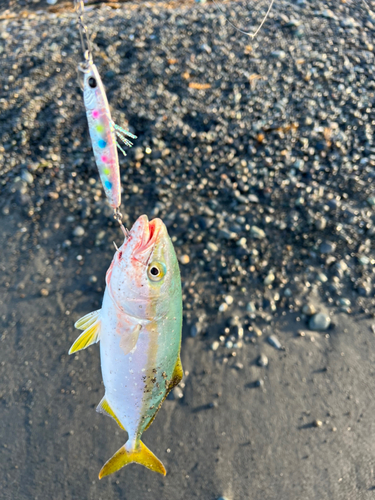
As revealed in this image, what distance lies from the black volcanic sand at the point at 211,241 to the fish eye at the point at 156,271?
2.38 meters

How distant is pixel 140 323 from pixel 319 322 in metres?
3.27

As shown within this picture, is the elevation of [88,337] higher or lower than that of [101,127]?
lower

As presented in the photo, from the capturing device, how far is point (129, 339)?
8.26ft

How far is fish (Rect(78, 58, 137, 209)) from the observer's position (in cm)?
220

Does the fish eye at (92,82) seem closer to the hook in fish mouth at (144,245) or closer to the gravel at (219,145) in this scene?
the hook in fish mouth at (144,245)

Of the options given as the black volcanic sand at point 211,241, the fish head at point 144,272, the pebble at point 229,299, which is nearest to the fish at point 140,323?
the fish head at point 144,272

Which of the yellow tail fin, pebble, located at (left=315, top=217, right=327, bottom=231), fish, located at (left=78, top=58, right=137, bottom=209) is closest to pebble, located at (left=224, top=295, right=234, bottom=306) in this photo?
pebble, located at (left=315, top=217, right=327, bottom=231)

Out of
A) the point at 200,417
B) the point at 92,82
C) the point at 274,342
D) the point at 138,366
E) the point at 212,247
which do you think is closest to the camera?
the point at 92,82

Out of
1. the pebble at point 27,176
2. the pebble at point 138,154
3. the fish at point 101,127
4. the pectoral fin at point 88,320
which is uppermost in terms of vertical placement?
the fish at point 101,127

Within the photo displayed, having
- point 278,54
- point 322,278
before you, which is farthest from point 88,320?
point 278,54

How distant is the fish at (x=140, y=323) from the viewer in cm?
243

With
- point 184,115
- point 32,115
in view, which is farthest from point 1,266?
point 184,115

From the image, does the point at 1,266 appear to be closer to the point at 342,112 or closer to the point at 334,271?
the point at 334,271

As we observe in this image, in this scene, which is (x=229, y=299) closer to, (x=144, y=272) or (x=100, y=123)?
(x=144, y=272)
